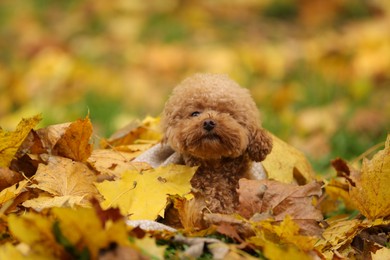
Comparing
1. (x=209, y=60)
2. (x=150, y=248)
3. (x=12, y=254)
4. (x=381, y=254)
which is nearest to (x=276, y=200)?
(x=381, y=254)

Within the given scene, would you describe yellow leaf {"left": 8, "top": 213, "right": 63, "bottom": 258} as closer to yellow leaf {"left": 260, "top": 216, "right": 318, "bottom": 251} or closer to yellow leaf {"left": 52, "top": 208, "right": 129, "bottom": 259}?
yellow leaf {"left": 52, "top": 208, "right": 129, "bottom": 259}

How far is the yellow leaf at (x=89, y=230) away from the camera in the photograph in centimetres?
141

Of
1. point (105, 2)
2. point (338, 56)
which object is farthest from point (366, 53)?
point (105, 2)

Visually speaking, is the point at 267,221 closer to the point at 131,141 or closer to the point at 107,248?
the point at 107,248

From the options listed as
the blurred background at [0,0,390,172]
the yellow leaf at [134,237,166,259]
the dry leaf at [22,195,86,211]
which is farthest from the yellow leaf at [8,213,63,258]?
the blurred background at [0,0,390,172]

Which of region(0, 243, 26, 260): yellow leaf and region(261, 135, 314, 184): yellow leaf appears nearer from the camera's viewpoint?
region(0, 243, 26, 260): yellow leaf

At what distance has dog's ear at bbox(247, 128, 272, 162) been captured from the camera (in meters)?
1.99

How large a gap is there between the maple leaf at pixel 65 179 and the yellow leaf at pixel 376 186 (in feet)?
2.43

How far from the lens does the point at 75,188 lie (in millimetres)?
1978

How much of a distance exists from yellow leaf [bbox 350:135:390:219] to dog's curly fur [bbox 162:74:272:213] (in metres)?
0.28

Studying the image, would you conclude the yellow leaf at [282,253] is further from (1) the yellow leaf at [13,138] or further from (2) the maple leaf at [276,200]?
(1) the yellow leaf at [13,138]

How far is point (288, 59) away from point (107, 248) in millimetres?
5021

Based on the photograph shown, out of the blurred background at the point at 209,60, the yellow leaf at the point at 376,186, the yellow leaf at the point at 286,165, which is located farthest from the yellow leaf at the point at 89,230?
the blurred background at the point at 209,60

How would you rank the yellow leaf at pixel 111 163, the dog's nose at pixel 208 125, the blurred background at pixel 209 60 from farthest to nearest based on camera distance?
1. the blurred background at pixel 209 60
2. the yellow leaf at pixel 111 163
3. the dog's nose at pixel 208 125
